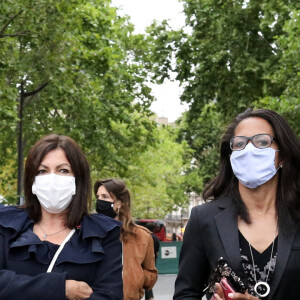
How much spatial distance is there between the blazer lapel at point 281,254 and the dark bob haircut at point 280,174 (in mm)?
79

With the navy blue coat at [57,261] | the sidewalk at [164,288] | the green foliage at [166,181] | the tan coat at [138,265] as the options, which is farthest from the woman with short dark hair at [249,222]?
the green foliage at [166,181]

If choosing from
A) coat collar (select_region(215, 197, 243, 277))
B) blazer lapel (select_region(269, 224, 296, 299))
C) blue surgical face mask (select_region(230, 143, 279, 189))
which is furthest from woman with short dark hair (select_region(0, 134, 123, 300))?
blazer lapel (select_region(269, 224, 296, 299))

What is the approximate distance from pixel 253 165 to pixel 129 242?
388 centimetres

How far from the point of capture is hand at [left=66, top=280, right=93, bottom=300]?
4.09 m

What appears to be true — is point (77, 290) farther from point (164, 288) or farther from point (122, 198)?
point (164, 288)

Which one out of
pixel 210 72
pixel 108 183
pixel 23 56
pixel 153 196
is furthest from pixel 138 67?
pixel 153 196

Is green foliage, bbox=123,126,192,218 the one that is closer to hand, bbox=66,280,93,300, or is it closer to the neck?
the neck

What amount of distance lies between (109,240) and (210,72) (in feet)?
72.3

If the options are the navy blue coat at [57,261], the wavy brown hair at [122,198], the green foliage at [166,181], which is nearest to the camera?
the navy blue coat at [57,261]

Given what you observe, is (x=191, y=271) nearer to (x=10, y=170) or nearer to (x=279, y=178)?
(x=279, y=178)

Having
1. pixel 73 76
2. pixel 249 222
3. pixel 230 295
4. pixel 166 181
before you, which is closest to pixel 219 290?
pixel 230 295

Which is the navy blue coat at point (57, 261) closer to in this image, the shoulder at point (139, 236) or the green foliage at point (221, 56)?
the shoulder at point (139, 236)

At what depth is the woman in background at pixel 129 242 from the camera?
767 cm

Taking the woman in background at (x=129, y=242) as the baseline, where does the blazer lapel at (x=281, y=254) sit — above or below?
above
